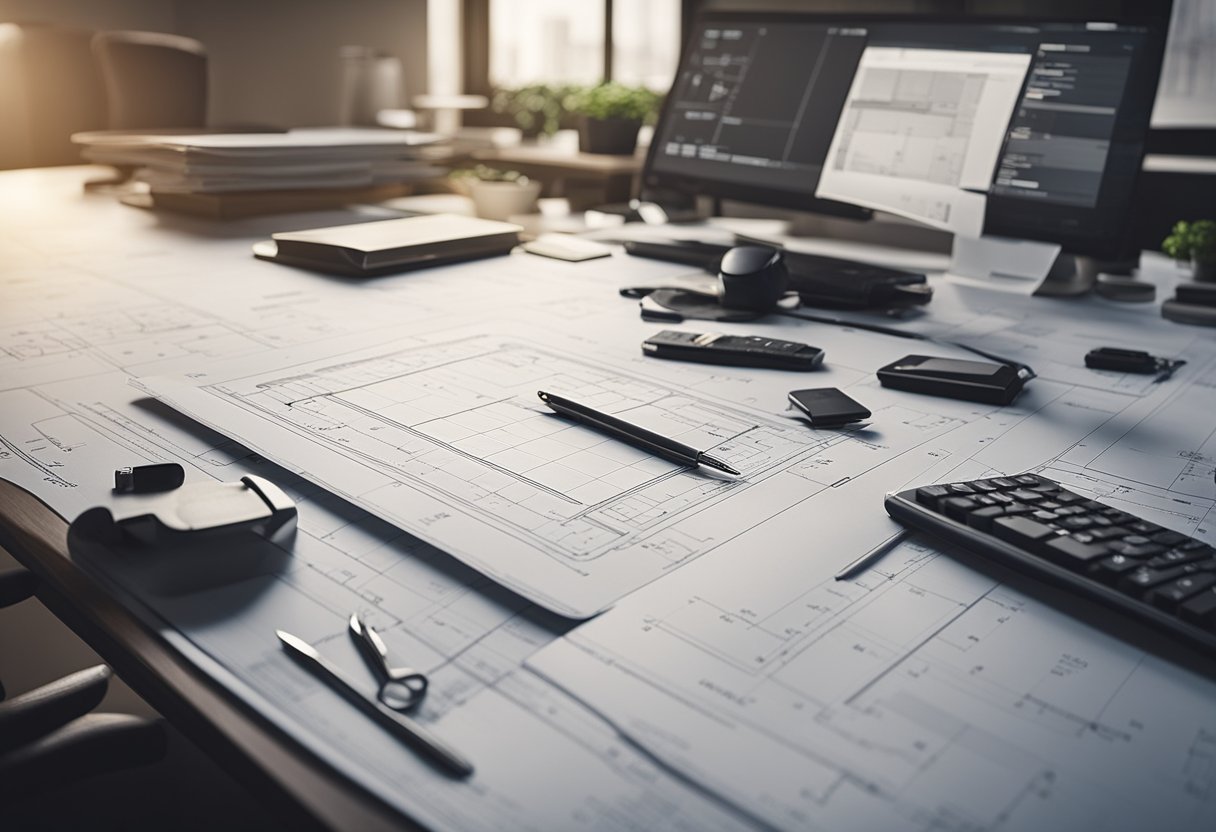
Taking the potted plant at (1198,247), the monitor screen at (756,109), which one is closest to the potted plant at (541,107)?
the monitor screen at (756,109)

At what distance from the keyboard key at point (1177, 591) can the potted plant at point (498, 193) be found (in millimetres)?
1534

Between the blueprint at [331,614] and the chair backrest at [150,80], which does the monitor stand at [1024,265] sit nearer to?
the blueprint at [331,614]

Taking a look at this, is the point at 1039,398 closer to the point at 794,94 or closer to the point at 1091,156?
the point at 1091,156

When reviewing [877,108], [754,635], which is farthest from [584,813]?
[877,108]

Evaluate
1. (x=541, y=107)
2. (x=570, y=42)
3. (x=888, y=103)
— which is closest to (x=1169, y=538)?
(x=888, y=103)

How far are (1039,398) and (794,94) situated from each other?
2.72 ft

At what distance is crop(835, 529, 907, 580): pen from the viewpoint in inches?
23.7

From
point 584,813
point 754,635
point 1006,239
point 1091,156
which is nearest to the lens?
point 584,813

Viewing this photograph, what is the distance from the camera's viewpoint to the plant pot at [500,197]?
190 centimetres

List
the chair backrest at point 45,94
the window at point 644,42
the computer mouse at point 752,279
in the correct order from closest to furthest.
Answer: the computer mouse at point 752,279 < the chair backrest at point 45,94 < the window at point 644,42

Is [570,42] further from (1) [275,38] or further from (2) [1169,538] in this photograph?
(2) [1169,538]

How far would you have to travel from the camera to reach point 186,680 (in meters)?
0.49

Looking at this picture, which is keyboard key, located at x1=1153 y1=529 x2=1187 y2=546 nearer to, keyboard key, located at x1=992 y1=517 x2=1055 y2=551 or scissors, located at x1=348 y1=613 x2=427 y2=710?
keyboard key, located at x1=992 y1=517 x2=1055 y2=551

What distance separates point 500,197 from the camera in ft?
6.25
